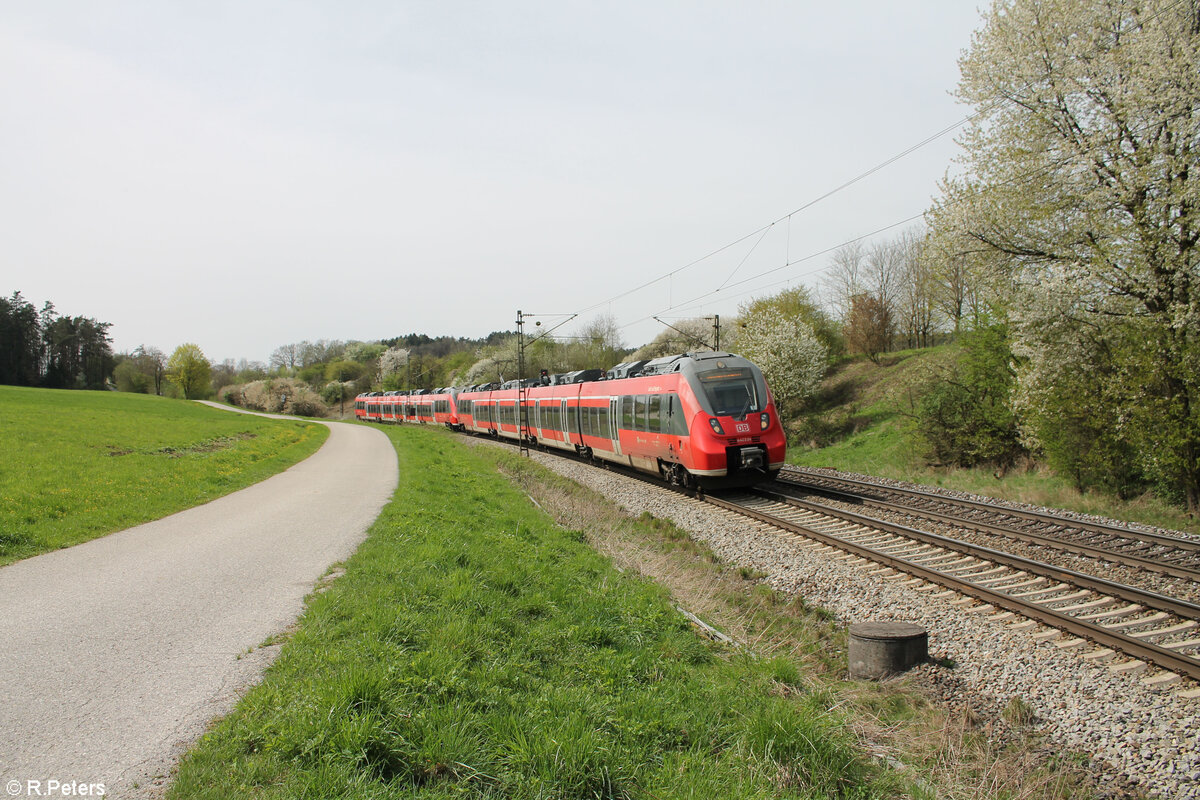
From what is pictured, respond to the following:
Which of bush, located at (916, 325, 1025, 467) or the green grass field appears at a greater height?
bush, located at (916, 325, 1025, 467)

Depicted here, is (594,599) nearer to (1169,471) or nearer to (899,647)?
(899,647)

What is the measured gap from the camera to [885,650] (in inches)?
237

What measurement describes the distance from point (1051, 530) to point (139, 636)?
1282cm

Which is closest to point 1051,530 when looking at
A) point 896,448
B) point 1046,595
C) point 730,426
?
point 1046,595

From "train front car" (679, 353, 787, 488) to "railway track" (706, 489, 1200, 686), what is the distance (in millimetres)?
3015

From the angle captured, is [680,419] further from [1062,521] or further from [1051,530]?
[1062,521]

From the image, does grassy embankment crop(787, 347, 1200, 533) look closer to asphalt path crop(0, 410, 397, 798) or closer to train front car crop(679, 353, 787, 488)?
train front car crop(679, 353, 787, 488)

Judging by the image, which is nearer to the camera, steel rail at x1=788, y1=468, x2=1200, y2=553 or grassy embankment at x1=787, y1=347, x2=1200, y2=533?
steel rail at x1=788, y1=468, x2=1200, y2=553

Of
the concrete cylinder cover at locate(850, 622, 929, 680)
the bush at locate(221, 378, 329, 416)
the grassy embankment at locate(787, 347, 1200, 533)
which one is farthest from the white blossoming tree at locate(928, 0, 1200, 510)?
the bush at locate(221, 378, 329, 416)

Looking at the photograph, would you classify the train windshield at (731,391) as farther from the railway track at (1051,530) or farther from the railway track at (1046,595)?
the railway track at (1046,595)

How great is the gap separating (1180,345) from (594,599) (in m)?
12.5

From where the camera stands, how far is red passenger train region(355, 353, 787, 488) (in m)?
14.2

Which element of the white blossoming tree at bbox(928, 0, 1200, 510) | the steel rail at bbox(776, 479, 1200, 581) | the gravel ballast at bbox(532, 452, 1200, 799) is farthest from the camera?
the white blossoming tree at bbox(928, 0, 1200, 510)

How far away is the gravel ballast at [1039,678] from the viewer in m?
4.54
